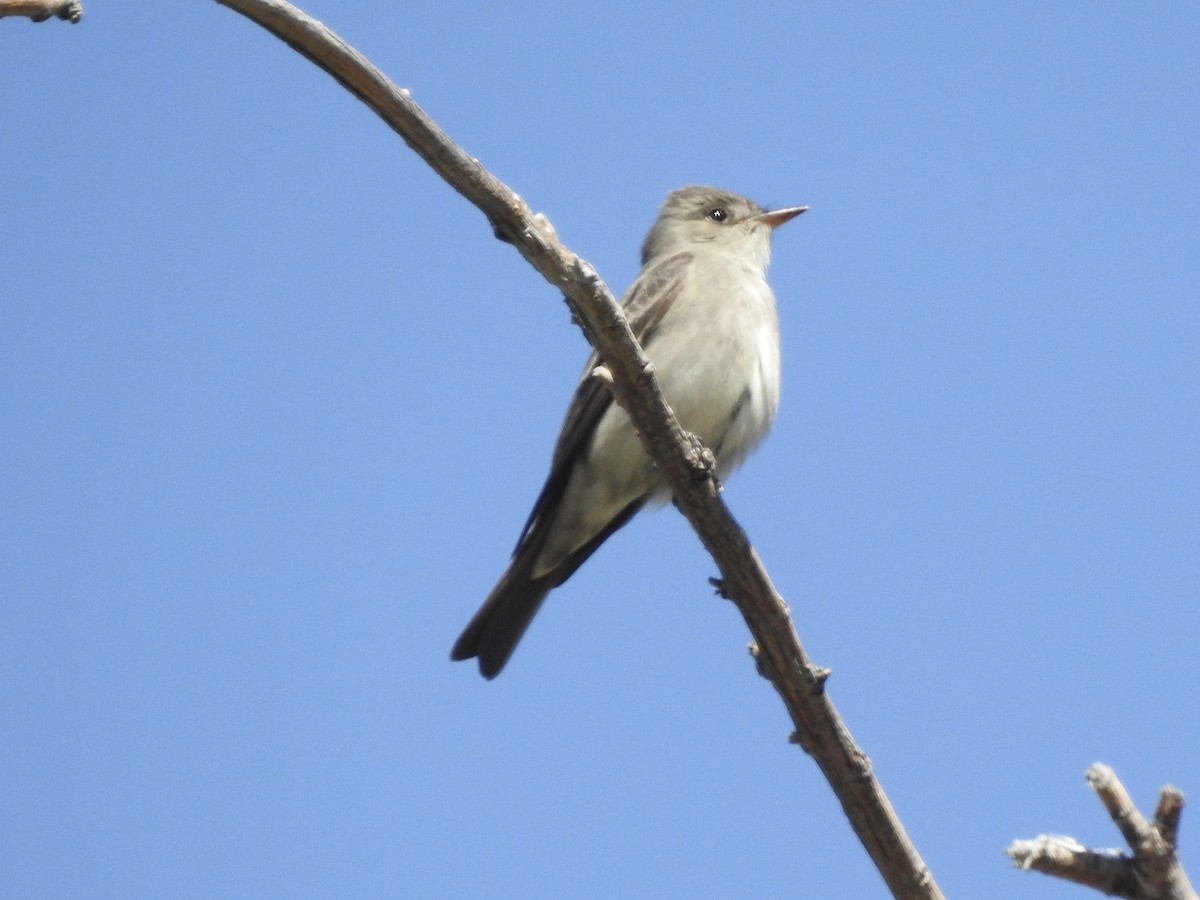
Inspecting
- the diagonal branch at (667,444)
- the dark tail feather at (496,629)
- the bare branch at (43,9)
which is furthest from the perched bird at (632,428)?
the bare branch at (43,9)

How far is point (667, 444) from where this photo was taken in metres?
5.89

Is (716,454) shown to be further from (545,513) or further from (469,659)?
(469,659)

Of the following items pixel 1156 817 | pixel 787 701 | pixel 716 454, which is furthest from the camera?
pixel 716 454

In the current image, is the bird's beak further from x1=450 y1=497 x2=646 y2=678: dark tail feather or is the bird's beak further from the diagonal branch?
the diagonal branch

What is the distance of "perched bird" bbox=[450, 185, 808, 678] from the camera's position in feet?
26.0

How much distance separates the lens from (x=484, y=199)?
520 centimetres

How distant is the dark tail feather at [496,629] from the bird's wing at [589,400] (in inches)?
11.7

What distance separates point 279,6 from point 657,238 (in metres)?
5.53

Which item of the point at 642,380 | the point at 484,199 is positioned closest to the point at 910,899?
the point at 642,380

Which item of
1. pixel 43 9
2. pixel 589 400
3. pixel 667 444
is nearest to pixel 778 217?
pixel 589 400

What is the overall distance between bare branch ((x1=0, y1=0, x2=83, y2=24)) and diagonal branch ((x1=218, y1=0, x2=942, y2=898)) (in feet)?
2.09

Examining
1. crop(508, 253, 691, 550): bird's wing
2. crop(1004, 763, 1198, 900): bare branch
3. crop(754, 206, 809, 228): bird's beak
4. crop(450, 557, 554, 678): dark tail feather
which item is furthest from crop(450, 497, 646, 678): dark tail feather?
crop(1004, 763, 1198, 900): bare branch

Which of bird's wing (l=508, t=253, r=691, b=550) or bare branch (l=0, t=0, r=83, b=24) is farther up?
bird's wing (l=508, t=253, r=691, b=550)

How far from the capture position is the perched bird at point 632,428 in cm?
793
